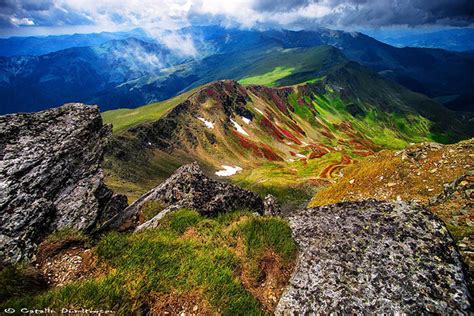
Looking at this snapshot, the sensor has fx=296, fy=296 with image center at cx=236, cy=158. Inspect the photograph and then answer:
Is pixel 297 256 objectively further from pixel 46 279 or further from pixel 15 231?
pixel 15 231

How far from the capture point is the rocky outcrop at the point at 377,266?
9.54 m

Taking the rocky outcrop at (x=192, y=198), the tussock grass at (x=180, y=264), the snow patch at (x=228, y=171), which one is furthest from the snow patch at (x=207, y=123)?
the tussock grass at (x=180, y=264)

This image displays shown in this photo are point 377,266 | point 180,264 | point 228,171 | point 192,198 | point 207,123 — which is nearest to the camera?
point 180,264

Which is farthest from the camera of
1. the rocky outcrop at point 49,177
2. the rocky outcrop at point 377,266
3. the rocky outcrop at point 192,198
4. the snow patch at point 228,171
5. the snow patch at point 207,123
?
the snow patch at point 207,123

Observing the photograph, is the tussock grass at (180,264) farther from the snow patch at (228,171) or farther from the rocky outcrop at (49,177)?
the snow patch at (228,171)

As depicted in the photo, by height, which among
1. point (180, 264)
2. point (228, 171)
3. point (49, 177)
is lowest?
point (228, 171)

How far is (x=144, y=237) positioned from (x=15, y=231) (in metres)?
5.24

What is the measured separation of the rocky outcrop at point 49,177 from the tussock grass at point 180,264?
397 centimetres

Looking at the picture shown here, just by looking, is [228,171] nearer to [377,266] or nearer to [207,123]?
[207,123]

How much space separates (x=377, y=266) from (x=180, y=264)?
7.10m

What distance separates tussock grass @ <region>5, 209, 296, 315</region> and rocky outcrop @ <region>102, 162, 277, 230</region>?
6.19 feet

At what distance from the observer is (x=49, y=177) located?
15180 mm

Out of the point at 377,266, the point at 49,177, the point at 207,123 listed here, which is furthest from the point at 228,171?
the point at 377,266

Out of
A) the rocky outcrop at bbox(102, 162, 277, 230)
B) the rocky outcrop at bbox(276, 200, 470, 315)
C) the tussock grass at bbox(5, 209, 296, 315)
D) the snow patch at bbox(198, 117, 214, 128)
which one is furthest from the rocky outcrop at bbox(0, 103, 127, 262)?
the snow patch at bbox(198, 117, 214, 128)
